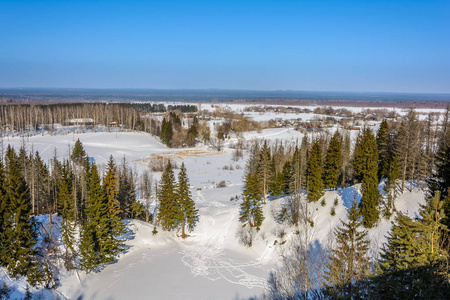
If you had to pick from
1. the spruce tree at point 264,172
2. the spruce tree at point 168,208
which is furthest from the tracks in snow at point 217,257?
the spruce tree at point 264,172

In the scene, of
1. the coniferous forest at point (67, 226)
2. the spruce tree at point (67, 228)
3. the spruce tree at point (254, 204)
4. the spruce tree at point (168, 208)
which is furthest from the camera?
the spruce tree at point (254, 204)

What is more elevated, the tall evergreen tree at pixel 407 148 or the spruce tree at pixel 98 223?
the tall evergreen tree at pixel 407 148

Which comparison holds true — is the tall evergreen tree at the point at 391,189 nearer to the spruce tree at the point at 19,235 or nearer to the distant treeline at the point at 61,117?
the spruce tree at the point at 19,235

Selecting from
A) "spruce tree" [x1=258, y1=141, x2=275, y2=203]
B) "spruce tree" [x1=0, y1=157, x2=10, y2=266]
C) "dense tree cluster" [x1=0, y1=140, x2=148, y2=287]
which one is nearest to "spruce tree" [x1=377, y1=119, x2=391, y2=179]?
"spruce tree" [x1=258, y1=141, x2=275, y2=203]

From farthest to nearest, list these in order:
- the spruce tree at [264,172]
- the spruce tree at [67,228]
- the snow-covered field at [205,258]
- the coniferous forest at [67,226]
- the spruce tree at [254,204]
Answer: the spruce tree at [264,172]
the spruce tree at [254,204]
the spruce tree at [67,228]
the snow-covered field at [205,258]
the coniferous forest at [67,226]

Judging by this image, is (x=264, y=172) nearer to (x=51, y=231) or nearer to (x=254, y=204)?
(x=254, y=204)

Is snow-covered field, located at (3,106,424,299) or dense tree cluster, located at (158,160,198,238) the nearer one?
snow-covered field, located at (3,106,424,299)

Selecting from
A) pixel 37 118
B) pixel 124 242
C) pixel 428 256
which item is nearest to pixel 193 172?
pixel 124 242

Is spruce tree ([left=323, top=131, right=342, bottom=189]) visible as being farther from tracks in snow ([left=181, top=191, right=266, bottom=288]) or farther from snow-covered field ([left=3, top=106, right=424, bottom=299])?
tracks in snow ([left=181, top=191, right=266, bottom=288])

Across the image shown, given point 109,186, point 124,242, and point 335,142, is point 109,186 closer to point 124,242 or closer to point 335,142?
point 124,242

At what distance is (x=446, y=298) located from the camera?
798 centimetres

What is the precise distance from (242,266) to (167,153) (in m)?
52.6

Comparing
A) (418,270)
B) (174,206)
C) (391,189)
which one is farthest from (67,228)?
(391,189)

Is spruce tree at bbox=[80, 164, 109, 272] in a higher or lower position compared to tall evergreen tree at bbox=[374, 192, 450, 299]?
lower
